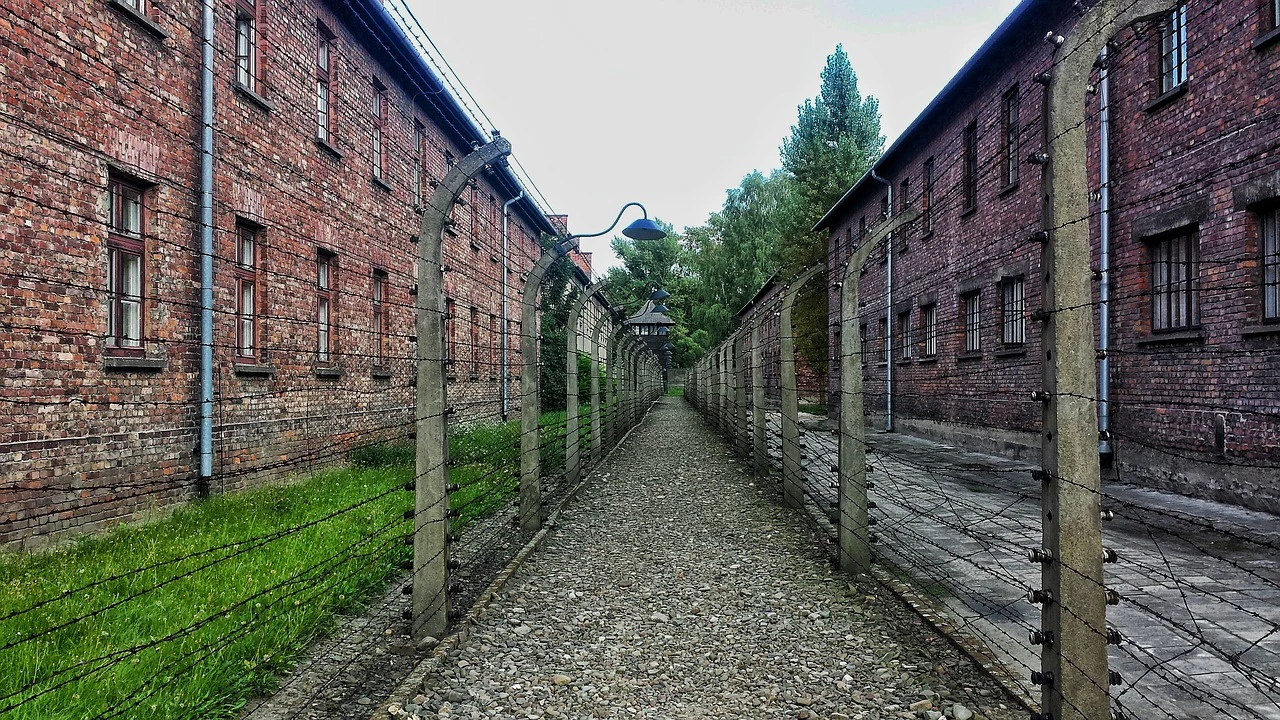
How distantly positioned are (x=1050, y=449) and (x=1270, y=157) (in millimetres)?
7989

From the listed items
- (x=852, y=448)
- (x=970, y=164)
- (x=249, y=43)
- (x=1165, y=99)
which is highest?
(x=249, y=43)

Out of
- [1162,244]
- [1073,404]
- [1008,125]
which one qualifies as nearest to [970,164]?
[1008,125]

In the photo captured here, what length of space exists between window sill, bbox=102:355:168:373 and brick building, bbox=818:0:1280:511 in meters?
6.70

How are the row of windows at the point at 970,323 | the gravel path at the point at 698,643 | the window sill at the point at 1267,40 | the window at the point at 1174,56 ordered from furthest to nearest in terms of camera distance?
the row of windows at the point at 970,323 < the window at the point at 1174,56 < the window sill at the point at 1267,40 < the gravel path at the point at 698,643

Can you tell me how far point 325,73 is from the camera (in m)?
12.6

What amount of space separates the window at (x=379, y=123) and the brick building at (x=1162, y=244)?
822cm

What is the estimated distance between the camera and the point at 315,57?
484 inches

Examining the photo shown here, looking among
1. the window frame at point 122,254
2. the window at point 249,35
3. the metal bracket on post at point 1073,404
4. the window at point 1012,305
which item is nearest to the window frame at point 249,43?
the window at point 249,35

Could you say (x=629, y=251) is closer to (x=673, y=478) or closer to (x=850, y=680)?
(x=673, y=478)

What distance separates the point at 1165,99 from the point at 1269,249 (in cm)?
246

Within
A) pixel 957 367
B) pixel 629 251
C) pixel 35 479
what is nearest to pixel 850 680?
pixel 35 479

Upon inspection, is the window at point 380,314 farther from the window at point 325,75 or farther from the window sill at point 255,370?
the window sill at point 255,370

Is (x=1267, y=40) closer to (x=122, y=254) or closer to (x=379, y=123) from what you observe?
(x=122, y=254)

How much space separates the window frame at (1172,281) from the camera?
9.79 meters
